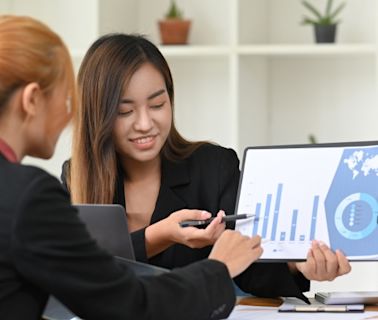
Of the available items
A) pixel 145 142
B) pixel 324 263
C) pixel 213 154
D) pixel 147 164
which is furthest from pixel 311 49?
pixel 324 263

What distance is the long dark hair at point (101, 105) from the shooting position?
2586 millimetres

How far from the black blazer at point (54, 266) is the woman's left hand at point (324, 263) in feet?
2.00

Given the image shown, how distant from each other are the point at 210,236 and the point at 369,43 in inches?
76.3

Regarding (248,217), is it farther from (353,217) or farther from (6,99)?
(6,99)

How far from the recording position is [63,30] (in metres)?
4.38

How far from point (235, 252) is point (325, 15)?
2.37m

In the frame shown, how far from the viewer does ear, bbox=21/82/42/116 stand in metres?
1.65

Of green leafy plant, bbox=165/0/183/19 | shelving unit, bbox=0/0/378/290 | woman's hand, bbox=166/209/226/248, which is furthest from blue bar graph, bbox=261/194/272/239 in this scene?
green leafy plant, bbox=165/0/183/19

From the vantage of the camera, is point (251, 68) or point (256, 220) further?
point (251, 68)

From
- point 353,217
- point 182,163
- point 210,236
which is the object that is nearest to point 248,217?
point 210,236

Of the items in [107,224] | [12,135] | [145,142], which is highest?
[12,135]

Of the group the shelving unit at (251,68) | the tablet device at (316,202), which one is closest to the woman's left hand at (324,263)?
the tablet device at (316,202)

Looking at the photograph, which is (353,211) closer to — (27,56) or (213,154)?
(213,154)

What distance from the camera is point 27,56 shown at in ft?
5.43
